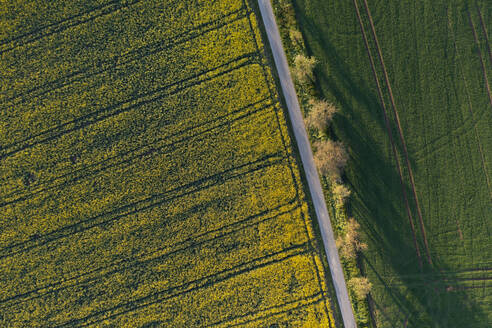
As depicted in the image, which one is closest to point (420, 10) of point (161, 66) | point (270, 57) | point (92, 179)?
point (270, 57)

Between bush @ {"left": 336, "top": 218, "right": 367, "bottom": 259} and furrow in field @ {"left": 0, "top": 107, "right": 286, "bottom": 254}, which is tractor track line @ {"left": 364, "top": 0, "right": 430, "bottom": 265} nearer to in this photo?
bush @ {"left": 336, "top": 218, "right": 367, "bottom": 259}

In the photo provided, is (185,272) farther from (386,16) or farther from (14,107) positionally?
(386,16)

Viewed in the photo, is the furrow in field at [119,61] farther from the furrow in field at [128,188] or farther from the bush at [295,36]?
the furrow in field at [128,188]

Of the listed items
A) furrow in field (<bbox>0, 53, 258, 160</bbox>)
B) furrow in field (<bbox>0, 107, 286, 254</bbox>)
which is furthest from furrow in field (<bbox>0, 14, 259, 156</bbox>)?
furrow in field (<bbox>0, 107, 286, 254</bbox>)

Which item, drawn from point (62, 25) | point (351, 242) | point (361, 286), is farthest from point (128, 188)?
point (361, 286)

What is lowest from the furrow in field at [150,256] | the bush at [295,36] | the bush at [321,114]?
the furrow in field at [150,256]

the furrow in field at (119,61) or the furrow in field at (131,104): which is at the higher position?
the furrow in field at (119,61)

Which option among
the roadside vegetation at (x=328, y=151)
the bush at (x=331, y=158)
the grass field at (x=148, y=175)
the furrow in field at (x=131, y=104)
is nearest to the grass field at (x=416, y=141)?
the roadside vegetation at (x=328, y=151)
